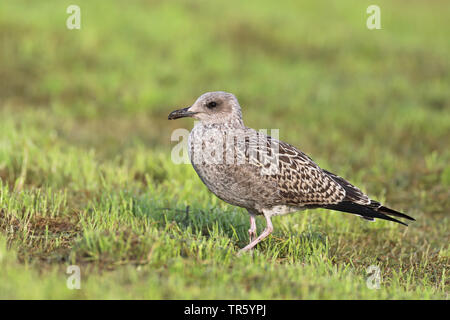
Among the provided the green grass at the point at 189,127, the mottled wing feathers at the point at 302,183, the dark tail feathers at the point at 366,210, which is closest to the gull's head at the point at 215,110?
the mottled wing feathers at the point at 302,183

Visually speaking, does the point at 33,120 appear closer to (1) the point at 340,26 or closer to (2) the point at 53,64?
(2) the point at 53,64

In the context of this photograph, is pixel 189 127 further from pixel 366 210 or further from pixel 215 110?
pixel 366 210

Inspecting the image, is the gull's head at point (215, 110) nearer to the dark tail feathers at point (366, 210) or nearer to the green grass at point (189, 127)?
the green grass at point (189, 127)

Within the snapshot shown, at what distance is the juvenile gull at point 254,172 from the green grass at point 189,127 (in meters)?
0.40

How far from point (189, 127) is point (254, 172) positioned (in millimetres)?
6197

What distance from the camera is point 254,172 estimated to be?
17.0ft

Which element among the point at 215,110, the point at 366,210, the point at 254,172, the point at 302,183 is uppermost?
the point at 215,110

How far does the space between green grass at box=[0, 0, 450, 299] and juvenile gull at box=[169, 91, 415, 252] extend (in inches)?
15.6

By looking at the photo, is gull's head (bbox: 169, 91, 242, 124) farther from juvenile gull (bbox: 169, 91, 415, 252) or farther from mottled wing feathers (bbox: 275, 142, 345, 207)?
mottled wing feathers (bbox: 275, 142, 345, 207)

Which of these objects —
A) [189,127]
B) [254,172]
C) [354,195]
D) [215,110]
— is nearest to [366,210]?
[354,195]

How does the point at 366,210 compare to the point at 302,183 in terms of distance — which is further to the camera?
the point at 366,210

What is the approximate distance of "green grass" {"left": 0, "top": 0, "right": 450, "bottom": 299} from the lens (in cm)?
448

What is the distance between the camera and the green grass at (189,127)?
4.48 metres

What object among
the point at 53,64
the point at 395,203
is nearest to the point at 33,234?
the point at 395,203
